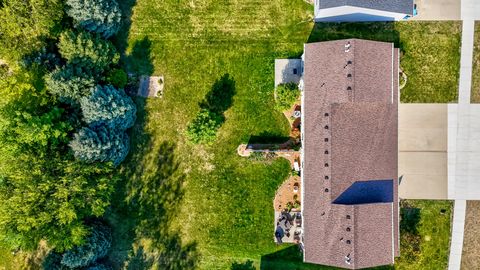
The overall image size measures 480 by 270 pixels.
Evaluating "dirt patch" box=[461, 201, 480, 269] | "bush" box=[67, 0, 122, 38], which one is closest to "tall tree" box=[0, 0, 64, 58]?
"bush" box=[67, 0, 122, 38]

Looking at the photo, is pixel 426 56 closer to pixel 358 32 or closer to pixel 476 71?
pixel 476 71

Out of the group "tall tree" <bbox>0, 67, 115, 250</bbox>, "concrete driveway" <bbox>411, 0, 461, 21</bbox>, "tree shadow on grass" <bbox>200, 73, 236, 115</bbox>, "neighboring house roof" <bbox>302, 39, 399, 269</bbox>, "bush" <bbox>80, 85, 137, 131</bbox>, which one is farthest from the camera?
"tree shadow on grass" <bbox>200, 73, 236, 115</bbox>

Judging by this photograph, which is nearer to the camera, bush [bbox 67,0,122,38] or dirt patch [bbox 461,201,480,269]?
bush [bbox 67,0,122,38]

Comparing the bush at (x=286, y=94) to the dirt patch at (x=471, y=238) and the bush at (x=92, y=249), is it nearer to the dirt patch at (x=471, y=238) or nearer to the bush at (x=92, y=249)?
the dirt patch at (x=471, y=238)

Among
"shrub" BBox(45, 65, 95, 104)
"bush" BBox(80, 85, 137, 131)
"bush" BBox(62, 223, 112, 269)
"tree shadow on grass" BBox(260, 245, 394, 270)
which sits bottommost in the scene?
"tree shadow on grass" BBox(260, 245, 394, 270)

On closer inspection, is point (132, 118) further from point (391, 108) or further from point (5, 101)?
point (391, 108)

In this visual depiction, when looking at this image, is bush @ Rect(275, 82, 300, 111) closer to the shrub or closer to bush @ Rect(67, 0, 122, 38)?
bush @ Rect(67, 0, 122, 38)

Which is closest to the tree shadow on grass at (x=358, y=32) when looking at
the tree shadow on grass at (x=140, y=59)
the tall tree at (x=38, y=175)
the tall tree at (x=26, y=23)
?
the tree shadow on grass at (x=140, y=59)

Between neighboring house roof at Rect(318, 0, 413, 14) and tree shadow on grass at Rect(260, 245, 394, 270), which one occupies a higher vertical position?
neighboring house roof at Rect(318, 0, 413, 14)
